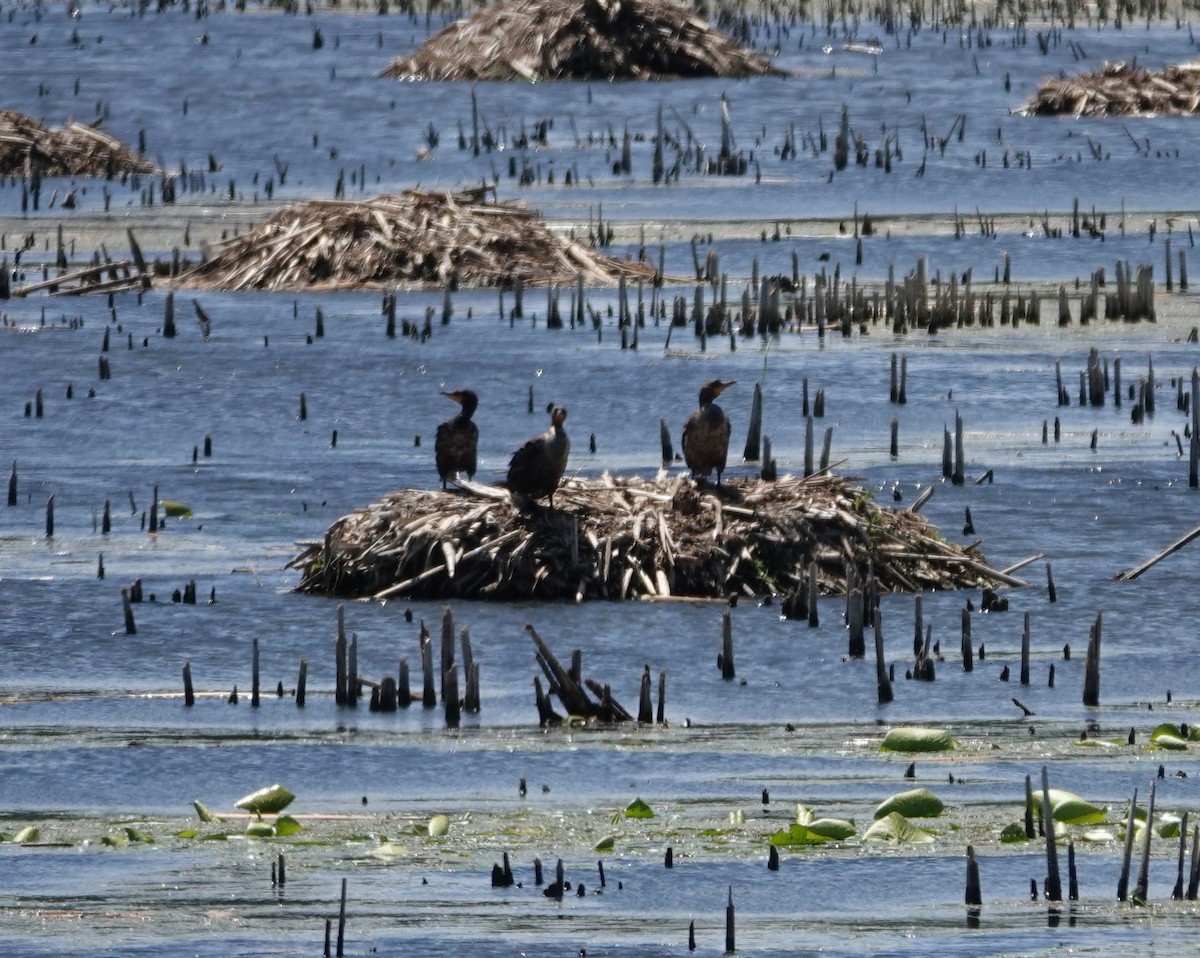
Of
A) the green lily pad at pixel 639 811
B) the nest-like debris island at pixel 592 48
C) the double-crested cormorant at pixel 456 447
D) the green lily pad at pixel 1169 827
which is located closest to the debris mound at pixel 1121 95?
the nest-like debris island at pixel 592 48

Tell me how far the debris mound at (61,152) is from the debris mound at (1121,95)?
1430 centimetres

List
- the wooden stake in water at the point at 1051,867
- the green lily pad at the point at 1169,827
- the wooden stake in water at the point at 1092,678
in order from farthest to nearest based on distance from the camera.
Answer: the wooden stake in water at the point at 1092,678 < the green lily pad at the point at 1169,827 < the wooden stake in water at the point at 1051,867

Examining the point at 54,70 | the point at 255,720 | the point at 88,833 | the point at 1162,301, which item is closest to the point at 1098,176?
the point at 1162,301

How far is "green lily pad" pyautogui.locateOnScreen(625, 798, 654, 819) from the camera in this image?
10.9 m

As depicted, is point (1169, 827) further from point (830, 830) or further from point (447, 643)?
point (447, 643)

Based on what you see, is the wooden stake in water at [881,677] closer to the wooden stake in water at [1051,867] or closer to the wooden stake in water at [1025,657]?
the wooden stake in water at [1025,657]

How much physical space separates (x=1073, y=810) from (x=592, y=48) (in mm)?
40872

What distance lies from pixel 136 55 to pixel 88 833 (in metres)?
45.4

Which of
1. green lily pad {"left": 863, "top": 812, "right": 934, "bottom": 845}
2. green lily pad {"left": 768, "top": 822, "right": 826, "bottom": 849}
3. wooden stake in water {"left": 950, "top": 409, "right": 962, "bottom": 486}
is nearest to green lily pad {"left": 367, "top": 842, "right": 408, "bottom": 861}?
green lily pad {"left": 768, "top": 822, "right": 826, "bottom": 849}

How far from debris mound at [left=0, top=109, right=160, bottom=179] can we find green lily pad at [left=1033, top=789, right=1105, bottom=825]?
32298 mm

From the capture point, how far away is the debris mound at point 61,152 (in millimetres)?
41094

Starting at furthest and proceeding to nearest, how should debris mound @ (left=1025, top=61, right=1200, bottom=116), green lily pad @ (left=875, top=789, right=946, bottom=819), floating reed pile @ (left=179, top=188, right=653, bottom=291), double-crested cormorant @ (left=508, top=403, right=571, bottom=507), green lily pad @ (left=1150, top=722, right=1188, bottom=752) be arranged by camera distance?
debris mound @ (left=1025, top=61, right=1200, bottom=116)
floating reed pile @ (left=179, top=188, right=653, bottom=291)
double-crested cormorant @ (left=508, top=403, right=571, bottom=507)
green lily pad @ (left=1150, top=722, right=1188, bottom=752)
green lily pad @ (left=875, top=789, right=946, bottom=819)

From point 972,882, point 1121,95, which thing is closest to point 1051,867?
point 972,882

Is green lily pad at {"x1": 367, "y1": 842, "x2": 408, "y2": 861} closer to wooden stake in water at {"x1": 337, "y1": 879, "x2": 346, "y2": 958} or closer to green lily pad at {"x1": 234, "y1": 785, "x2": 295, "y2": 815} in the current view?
green lily pad at {"x1": 234, "y1": 785, "x2": 295, "y2": 815}
